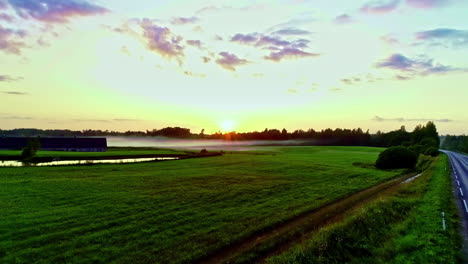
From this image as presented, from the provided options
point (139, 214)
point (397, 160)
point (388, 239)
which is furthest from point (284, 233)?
point (397, 160)

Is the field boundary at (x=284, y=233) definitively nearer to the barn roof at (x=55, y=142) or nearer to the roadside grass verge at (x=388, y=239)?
the roadside grass verge at (x=388, y=239)

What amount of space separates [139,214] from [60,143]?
115176 mm

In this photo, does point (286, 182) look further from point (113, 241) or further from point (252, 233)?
point (113, 241)

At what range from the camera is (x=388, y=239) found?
17234 millimetres

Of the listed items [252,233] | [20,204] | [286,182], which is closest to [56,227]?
[20,204]

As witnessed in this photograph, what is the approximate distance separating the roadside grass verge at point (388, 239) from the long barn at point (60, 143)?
120770mm

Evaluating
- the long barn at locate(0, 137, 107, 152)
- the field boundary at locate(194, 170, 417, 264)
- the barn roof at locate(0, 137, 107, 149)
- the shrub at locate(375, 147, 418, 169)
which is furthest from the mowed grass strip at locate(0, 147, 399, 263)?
the barn roof at locate(0, 137, 107, 149)

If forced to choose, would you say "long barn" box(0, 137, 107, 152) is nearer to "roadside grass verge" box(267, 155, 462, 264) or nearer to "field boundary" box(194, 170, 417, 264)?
"field boundary" box(194, 170, 417, 264)

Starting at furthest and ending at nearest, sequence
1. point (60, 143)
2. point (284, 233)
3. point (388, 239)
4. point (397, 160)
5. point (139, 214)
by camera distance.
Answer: point (60, 143), point (397, 160), point (139, 214), point (284, 233), point (388, 239)

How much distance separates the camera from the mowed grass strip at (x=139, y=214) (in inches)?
605

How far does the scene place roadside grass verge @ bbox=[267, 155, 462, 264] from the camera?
14516 millimetres

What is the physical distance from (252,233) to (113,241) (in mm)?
8751

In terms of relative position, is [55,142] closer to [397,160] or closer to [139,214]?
[139,214]

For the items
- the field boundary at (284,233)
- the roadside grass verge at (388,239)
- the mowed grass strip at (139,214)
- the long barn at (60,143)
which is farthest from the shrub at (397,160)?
the long barn at (60,143)
